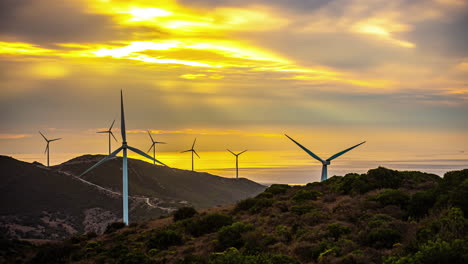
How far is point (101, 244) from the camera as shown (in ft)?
216

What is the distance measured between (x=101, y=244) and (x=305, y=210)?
1085 inches

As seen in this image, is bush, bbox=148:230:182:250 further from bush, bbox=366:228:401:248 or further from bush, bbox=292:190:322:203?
bush, bbox=366:228:401:248

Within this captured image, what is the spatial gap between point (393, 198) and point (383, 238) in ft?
41.8

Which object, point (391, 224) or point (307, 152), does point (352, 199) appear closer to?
point (391, 224)

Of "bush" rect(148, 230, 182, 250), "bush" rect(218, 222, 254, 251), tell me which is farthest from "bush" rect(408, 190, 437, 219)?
"bush" rect(148, 230, 182, 250)

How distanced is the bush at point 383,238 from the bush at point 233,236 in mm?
12637

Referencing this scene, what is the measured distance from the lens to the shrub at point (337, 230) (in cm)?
4447

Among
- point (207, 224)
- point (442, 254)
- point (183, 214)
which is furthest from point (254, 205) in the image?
point (442, 254)

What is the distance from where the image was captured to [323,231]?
Result: 1788 inches

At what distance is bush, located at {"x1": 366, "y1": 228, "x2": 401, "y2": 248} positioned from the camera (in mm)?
39875

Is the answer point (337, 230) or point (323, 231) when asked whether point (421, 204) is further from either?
point (323, 231)

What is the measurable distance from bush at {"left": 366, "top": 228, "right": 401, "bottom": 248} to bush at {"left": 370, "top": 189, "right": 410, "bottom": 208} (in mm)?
11005

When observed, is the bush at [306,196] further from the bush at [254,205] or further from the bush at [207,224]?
the bush at [207,224]

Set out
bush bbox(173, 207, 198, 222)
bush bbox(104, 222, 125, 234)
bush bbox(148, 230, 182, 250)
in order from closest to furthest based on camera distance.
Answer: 1. bush bbox(148, 230, 182, 250)
2. bush bbox(173, 207, 198, 222)
3. bush bbox(104, 222, 125, 234)
